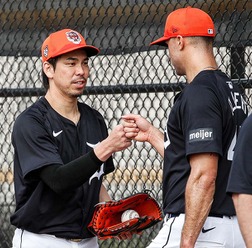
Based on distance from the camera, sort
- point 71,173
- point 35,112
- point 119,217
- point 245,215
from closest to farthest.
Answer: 1. point 245,215
2. point 71,173
3. point 35,112
4. point 119,217

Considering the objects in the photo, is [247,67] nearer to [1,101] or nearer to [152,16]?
[152,16]

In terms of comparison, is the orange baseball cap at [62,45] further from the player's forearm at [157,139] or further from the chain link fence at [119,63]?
the chain link fence at [119,63]

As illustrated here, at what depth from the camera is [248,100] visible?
642cm

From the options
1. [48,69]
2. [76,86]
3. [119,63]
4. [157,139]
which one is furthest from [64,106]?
[119,63]

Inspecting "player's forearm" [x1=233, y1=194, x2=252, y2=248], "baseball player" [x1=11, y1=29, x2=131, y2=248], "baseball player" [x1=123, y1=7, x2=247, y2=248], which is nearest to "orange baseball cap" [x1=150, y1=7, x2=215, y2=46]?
"baseball player" [x1=123, y1=7, x2=247, y2=248]

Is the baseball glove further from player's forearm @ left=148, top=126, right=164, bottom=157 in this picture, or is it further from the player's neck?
the player's neck

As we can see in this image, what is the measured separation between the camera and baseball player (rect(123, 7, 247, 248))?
13.6ft

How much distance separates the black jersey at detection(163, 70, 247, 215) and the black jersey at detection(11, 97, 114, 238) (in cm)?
62

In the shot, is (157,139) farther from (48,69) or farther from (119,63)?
(119,63)

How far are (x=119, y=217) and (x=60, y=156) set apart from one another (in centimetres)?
53

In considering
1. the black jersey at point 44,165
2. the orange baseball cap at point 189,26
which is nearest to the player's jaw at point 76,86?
the black jersey at point 44,165

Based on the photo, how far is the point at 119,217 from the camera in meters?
5.12

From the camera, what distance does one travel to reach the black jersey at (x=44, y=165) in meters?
4.79

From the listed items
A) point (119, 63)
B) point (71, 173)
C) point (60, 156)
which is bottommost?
point (71, 173)
